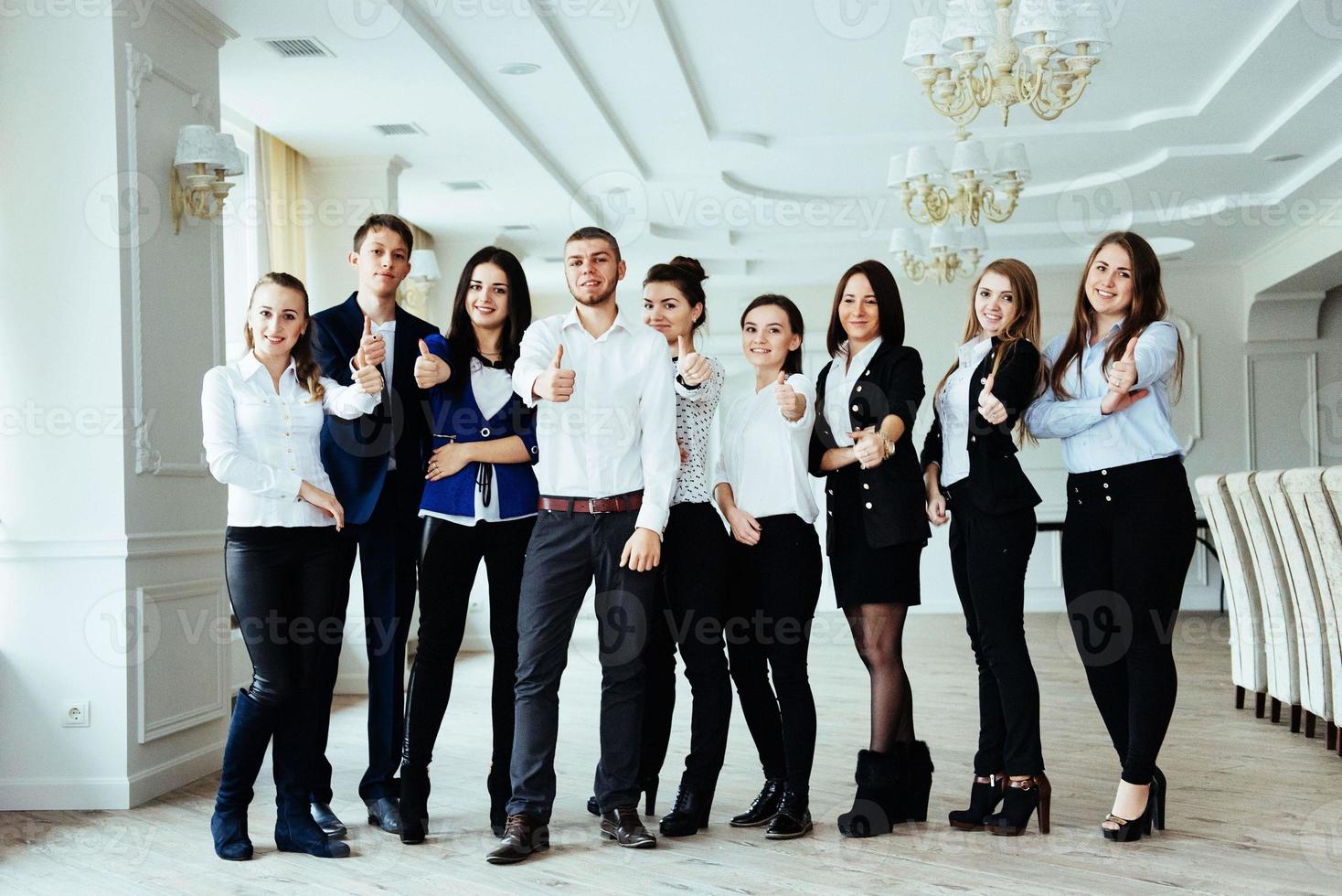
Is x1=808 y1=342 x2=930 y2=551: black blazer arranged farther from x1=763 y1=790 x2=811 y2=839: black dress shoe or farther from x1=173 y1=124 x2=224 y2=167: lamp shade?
x1=173 y1=124 x2=224 y2=167: lamp shade

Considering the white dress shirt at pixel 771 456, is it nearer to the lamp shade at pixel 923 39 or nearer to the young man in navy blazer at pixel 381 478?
the young man in navy blazer at pixel 381 478

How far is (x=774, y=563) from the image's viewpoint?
297 centimetres

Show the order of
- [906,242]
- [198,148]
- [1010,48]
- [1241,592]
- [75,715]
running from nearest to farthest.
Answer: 1. [75,715]
2. [198,148]
3. [1010,48]
4. [1241,592]
5. [906,242]

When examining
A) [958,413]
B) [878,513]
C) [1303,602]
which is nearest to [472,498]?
[878,513]

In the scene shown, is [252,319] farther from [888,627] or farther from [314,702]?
[888,627]

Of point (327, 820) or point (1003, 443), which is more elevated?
point (1003, 443)

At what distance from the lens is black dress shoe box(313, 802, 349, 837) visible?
9.84 feet

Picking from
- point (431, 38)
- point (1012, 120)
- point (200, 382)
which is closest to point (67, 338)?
point (200, 382)

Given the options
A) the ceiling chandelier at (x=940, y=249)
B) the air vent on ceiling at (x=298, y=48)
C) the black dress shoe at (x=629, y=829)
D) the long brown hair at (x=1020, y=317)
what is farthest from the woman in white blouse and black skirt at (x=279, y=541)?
the ceiling chandelier at (x=940, y=249)

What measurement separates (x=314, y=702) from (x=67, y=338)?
1419 millimetres

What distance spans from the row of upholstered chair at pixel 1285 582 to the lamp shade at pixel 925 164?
1765 mm

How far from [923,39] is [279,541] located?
8.93 ft

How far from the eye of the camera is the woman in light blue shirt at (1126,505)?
2812 mm

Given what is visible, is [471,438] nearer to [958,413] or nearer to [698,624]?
[698,624]
